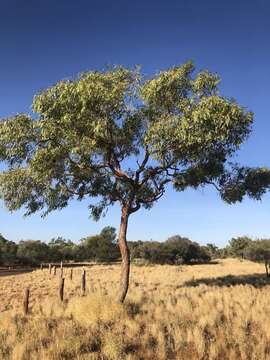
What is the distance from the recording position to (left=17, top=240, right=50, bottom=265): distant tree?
286 ft

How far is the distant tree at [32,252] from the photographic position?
286 ft

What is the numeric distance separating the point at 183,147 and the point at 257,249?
56.8 m

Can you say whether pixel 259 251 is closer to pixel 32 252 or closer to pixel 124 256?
pixel 32 252

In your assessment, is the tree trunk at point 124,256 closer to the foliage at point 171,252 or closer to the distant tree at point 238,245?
the foliage at point 171,252

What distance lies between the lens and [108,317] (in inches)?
616

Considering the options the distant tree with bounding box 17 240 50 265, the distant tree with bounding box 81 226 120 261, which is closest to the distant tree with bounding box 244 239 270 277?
the distant tree with bounding box 81 226 120 261

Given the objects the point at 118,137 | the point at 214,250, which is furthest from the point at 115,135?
the point at 214,250

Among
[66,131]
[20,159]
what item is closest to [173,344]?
[66,131]

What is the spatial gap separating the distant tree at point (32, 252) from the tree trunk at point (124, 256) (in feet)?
231

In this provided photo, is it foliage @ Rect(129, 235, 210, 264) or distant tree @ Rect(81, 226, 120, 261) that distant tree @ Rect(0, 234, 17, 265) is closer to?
distant tree @ Rect(81, 226, 120, 261)

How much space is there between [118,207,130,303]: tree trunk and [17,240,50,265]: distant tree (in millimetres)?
70533

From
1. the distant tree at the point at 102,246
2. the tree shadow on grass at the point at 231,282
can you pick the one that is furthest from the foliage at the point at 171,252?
the tree shadow on grass at the point at 231,282

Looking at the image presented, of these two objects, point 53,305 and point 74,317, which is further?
point 53,305

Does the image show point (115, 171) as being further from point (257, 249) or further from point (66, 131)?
point (257, 249)
